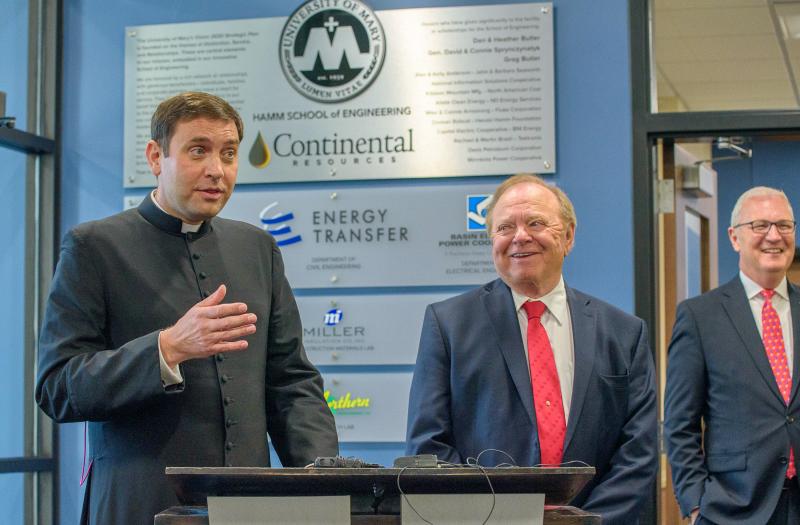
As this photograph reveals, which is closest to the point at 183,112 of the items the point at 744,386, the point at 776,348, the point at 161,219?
the point at 161,219

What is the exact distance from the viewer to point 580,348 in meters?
2.75

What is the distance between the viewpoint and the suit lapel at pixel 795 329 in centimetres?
365

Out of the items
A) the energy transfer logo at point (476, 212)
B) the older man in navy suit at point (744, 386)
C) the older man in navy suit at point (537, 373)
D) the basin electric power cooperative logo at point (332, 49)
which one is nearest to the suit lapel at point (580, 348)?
the older man in navy suit at point (537, 373)

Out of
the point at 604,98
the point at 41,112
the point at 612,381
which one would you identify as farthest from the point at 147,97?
the point at 612,381

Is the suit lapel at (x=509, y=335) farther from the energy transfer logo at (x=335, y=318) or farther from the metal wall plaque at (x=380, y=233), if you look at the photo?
the energy transfer logo at (x=335, y=318)

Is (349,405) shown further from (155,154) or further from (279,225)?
(155,154)

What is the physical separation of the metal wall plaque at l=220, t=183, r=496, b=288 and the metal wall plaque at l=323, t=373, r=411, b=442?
0.40 meters

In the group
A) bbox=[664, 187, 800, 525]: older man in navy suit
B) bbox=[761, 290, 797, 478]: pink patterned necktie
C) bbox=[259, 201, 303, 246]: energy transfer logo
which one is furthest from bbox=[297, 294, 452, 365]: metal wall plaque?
bbox=[761, 290, 797, 478]: pink patterned necktie

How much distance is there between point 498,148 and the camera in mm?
4520

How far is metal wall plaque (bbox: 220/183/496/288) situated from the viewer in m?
4.52

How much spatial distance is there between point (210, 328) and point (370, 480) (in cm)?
50

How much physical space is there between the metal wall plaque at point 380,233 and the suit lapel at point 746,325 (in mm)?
1025

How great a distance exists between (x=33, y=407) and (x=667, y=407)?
268 cm

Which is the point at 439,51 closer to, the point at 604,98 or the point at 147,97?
the point at 604,98
